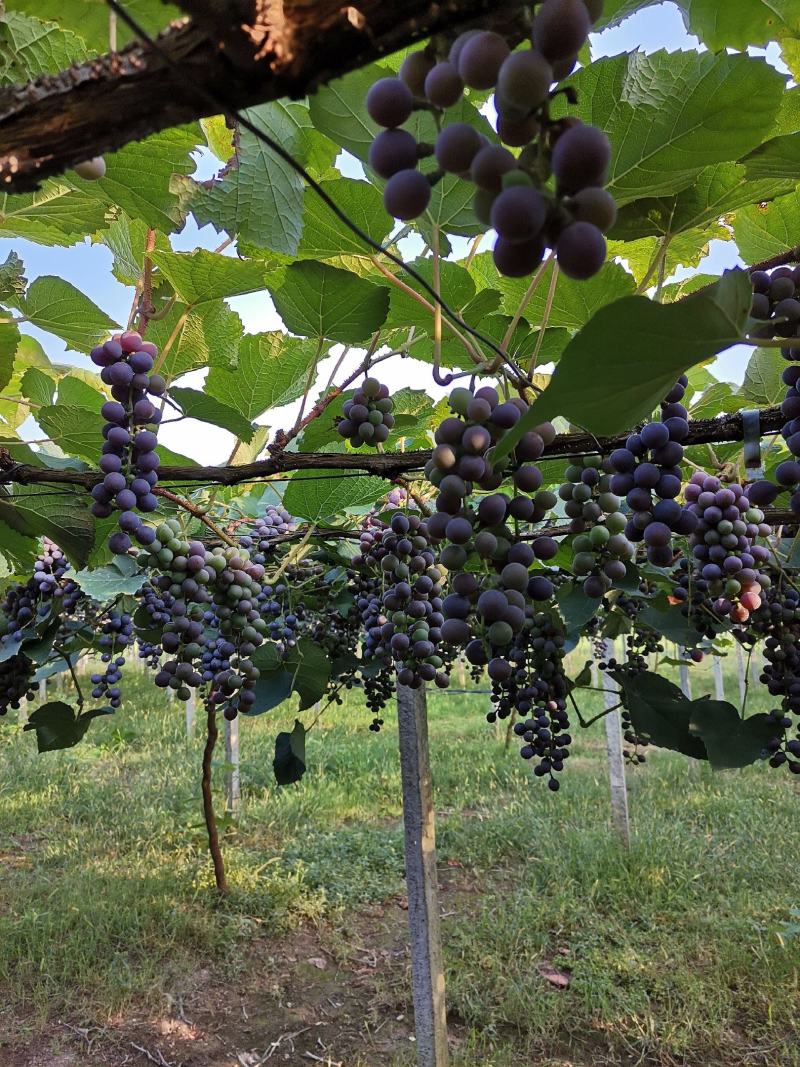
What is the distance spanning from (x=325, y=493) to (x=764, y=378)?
1094 millimetres

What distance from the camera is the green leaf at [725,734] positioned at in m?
1.63

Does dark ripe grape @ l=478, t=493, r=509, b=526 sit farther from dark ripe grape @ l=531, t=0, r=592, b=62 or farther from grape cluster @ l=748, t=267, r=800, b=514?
dark ripe grape @ l=531, t=0, r=592, b=62

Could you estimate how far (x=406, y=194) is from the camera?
41 cm

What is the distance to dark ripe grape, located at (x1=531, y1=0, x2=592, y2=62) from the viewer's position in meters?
0.37

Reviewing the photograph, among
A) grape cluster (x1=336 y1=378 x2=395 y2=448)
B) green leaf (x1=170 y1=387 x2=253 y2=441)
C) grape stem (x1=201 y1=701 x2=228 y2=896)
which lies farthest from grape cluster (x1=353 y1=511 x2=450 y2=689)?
grape stem (x1=201 y1=701 x2=228 y2=896)

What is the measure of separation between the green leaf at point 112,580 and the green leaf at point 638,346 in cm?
167

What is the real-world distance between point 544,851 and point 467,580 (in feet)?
16.3

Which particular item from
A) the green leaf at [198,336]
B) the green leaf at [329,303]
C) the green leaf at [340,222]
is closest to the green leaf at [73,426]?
the green leaf at [198,336]

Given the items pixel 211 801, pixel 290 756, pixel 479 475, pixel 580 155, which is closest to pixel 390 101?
pixel 580 155

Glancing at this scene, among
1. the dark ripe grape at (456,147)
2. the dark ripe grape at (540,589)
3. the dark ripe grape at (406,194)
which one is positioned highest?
the dark ripe grape at (456,147)

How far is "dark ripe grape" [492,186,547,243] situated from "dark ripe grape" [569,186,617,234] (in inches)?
0.9

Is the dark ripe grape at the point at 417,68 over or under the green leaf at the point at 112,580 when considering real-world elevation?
over

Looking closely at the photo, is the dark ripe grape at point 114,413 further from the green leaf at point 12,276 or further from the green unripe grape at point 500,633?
the green unripe grape at point 500,633

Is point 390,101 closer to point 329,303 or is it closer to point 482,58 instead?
point 482,58
